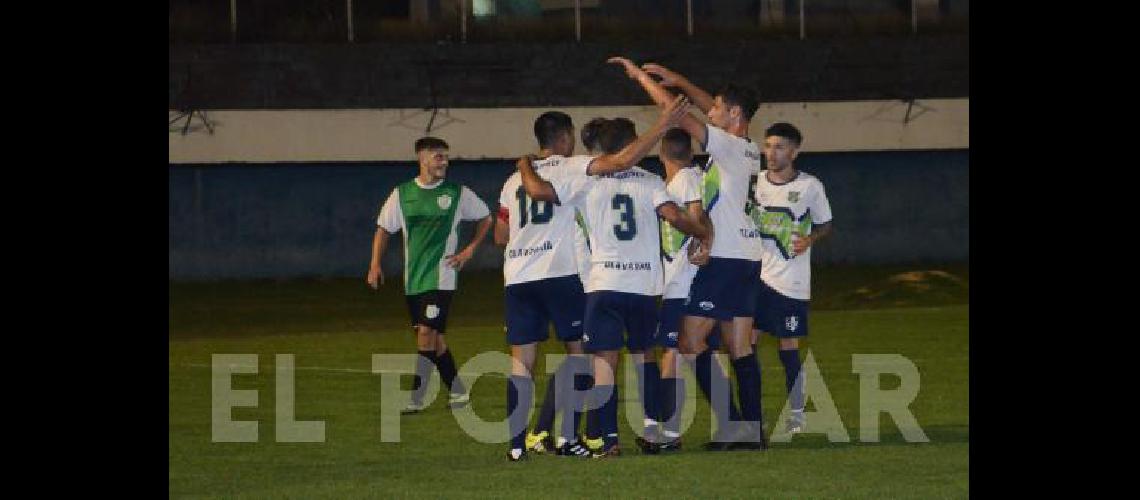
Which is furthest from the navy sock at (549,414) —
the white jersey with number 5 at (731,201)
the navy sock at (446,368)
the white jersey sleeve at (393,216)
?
the white jersey sleeve at (393,216)

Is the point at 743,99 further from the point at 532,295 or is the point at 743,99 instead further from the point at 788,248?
the point at 532,295

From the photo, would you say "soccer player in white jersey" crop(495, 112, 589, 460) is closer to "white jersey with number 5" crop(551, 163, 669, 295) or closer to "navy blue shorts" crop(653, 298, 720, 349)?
"white jersey with number 5" crop(551, 163, 669, 295)

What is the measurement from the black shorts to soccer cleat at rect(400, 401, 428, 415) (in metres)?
0.60

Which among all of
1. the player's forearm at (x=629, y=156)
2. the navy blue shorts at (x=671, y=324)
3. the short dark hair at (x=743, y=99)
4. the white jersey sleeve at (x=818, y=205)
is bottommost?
the navy blue shorts at (x=671, y=324)

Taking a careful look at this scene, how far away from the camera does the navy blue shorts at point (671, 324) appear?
44.4 feet

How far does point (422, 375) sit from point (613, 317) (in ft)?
12.6

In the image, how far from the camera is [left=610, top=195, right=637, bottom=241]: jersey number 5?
12789 millimetres

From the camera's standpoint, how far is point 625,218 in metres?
12.8

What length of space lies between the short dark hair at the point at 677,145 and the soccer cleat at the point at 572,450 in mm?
1875

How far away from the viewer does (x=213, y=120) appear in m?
39.3

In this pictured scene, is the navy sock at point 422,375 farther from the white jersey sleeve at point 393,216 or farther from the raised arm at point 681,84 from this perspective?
the raised arm at point 681,84

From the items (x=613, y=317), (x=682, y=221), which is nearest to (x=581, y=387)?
(x=613, y=317)
